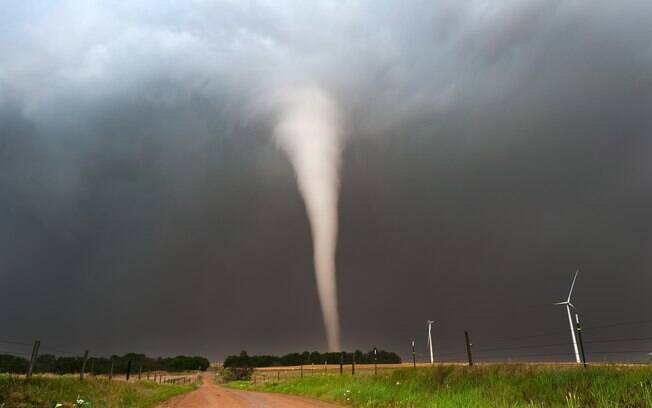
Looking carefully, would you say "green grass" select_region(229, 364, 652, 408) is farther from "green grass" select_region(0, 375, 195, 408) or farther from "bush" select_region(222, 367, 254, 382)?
"bush" select_region(222, 367, 254, 382)

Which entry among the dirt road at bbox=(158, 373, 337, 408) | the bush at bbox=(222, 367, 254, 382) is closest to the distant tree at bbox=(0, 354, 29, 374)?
the dirt road at bbox=(158, 373, 337, 408)

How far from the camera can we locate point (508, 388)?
18.9 m

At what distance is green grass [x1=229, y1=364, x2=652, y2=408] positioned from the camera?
14.1m

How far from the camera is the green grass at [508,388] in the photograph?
14.1m

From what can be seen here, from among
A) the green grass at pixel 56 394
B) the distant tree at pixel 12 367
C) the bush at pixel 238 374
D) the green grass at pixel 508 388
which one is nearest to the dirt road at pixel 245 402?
the green grass at pixel 508 388

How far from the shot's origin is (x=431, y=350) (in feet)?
137

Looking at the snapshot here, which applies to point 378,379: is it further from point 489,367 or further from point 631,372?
point 631,372

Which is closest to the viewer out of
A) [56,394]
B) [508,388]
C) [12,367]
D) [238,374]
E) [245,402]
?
[508,388]

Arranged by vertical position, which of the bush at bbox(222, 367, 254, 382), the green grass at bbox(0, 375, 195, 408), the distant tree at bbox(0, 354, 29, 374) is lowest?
the bush at bbox(222, 367, 254, 382)

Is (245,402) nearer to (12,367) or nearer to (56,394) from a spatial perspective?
(56,394)

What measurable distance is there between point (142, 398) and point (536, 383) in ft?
79.0

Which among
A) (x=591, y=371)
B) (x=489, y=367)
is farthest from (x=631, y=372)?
(x=489, y=367)

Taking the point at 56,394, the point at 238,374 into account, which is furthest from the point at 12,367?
the point at 238,374

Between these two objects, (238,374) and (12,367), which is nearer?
(12,367)
